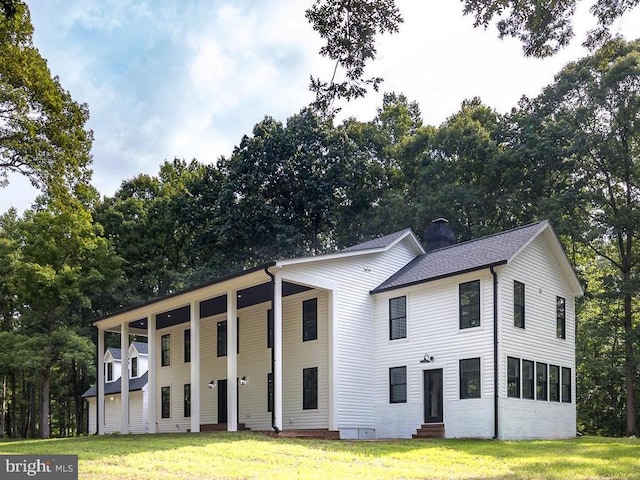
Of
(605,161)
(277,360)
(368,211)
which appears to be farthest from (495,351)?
(368,211)

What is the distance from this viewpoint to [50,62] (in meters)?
20.1

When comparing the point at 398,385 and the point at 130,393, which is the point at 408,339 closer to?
the point at 398,385

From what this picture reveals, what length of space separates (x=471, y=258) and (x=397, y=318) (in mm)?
3141

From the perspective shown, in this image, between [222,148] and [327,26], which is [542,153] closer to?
[222,148]

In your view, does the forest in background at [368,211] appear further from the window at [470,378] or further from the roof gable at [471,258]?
the window at [470,378]

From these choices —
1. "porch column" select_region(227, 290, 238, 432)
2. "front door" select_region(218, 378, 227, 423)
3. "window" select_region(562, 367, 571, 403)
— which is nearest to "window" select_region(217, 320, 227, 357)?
"front door" select_region(218, 378, 227, 423)

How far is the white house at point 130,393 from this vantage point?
34.3 metres

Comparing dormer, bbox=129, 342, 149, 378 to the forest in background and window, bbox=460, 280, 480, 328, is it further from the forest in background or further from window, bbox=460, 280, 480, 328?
window, bbox=460, 280, 480, 328

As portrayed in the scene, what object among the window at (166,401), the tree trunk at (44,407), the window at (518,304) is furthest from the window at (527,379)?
the tree trunk at (44,407)

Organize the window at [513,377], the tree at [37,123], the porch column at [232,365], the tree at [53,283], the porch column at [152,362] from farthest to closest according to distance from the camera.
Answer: the tree at [53,283], the porch column at [152,362], the porch column at [232,365], the window at [513,377], the tree at [37,123]

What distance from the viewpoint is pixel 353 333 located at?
22.6m

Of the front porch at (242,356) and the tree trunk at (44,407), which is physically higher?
the front porch at (242,356)

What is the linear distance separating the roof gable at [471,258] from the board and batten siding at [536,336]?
44 cm

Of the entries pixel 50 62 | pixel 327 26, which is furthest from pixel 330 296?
pixel 327 26
